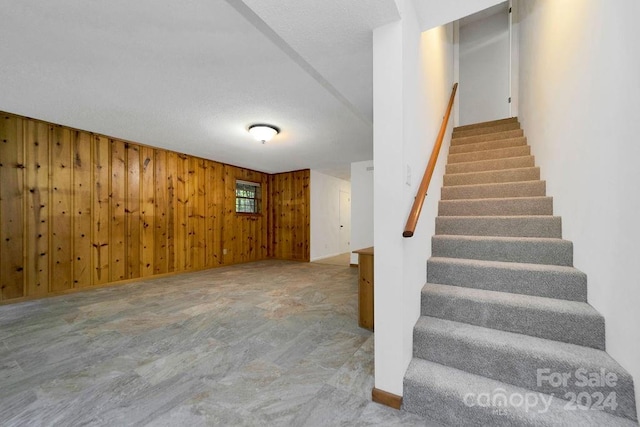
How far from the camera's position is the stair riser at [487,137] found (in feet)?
10.4

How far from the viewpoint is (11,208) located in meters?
3.08

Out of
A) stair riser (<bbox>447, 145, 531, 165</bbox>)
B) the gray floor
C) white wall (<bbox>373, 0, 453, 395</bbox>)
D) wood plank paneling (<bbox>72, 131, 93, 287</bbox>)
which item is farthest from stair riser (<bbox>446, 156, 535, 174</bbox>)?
wood plank paneling (<bbox>72, 131, 93, 287</bbox>)

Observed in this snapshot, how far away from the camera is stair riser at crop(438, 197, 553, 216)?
211 cm

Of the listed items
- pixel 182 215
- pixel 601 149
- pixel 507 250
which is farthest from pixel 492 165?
pixel 182 215

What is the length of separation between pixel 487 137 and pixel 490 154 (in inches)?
22.5

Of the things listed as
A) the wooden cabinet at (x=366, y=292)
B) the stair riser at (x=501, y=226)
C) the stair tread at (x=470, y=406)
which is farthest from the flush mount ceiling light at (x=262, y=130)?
the stair tread at (x=470, y=406)

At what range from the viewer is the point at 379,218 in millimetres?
1405

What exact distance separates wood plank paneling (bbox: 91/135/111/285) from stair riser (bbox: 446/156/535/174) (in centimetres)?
511

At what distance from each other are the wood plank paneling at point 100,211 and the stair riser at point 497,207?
16.0 feet

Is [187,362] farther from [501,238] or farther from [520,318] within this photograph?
[501,238]

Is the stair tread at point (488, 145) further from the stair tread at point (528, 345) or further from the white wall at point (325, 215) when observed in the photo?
the white wall at point (325, 215)

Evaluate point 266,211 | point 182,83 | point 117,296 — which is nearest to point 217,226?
point 266,211

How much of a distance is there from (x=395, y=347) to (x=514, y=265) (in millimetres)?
1099

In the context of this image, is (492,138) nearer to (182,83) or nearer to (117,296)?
(182,83)
